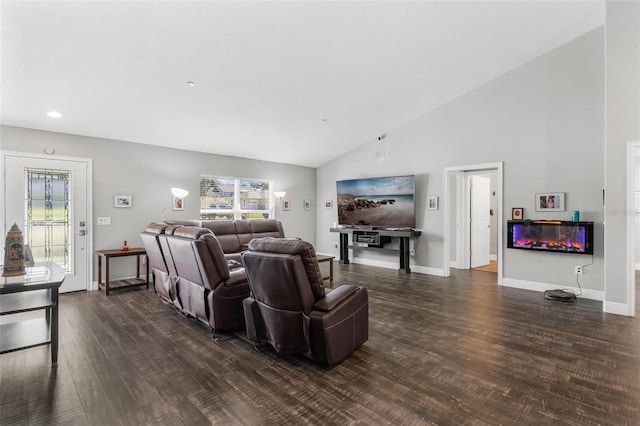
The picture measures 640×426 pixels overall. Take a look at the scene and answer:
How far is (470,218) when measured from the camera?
22.3 ft

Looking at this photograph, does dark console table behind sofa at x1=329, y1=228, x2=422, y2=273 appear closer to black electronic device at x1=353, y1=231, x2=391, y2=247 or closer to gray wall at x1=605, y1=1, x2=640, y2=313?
black electronic device at x1=353, y1=231, x2=391, y2=247

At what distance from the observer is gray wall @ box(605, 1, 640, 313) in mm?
3721

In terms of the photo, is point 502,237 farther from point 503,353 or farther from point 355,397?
point 355,397

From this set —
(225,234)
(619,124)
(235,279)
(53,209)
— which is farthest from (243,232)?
(619,124)

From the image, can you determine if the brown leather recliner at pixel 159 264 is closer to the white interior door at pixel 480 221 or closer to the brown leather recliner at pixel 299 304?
the brown leather recliner at pixel 299 304

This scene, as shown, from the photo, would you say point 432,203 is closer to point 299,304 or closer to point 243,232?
point 243,232

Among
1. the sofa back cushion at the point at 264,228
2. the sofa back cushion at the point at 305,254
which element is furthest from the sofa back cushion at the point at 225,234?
the sofa back cushion at the point at 305,254

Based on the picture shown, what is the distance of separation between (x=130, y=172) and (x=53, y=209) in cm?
121

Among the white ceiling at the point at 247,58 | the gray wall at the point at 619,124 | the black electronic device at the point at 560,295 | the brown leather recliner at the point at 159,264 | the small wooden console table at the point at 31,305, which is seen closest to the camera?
the small wooden console table at the point at 31,305

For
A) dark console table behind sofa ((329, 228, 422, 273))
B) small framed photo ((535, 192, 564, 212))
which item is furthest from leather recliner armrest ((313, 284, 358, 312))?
small framed photo ((535, 192, 564, 212))

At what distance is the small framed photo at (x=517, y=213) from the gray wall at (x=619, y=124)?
1216 millimetres

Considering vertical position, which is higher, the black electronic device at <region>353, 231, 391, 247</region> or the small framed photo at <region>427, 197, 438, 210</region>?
the small framed photo at <region>427, 197, 438, 210</region>

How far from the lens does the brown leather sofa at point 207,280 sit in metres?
3.05

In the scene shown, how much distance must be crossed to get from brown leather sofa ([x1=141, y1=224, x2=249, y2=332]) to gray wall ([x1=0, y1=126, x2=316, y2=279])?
92.4 inches
